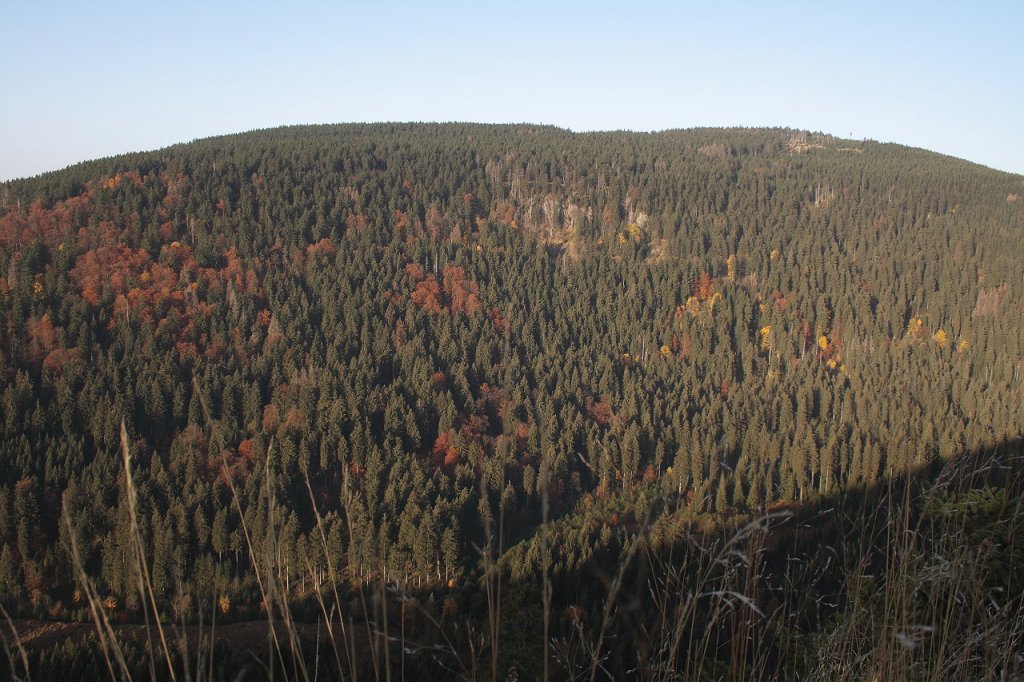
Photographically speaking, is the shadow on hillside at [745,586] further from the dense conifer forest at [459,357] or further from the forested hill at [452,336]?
the forested hill at [452,336]

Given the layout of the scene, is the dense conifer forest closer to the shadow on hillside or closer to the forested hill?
the shadow on hillside

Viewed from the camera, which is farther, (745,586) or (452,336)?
(452,336)

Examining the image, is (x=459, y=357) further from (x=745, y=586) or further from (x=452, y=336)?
(x=745, y=586)

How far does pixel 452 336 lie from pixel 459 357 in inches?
147

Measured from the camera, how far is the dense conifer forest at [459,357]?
893 inches

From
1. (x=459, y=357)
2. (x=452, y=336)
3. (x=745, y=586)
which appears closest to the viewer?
(x=745, y=586)

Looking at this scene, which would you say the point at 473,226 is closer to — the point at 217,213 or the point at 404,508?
the point at 217,213

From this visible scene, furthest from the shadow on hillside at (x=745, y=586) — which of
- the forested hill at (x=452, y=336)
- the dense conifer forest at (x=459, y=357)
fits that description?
the forested hill at (x=452, y=336)

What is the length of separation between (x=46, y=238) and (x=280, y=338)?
2530 cm

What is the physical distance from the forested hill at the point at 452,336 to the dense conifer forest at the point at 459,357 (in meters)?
0.33

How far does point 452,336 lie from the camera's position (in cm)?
5838

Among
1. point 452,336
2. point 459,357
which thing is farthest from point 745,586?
point 452,336

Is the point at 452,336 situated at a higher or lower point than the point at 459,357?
higher

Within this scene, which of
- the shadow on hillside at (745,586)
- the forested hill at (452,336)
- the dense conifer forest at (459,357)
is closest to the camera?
the shadow on hillside at (745,586)
